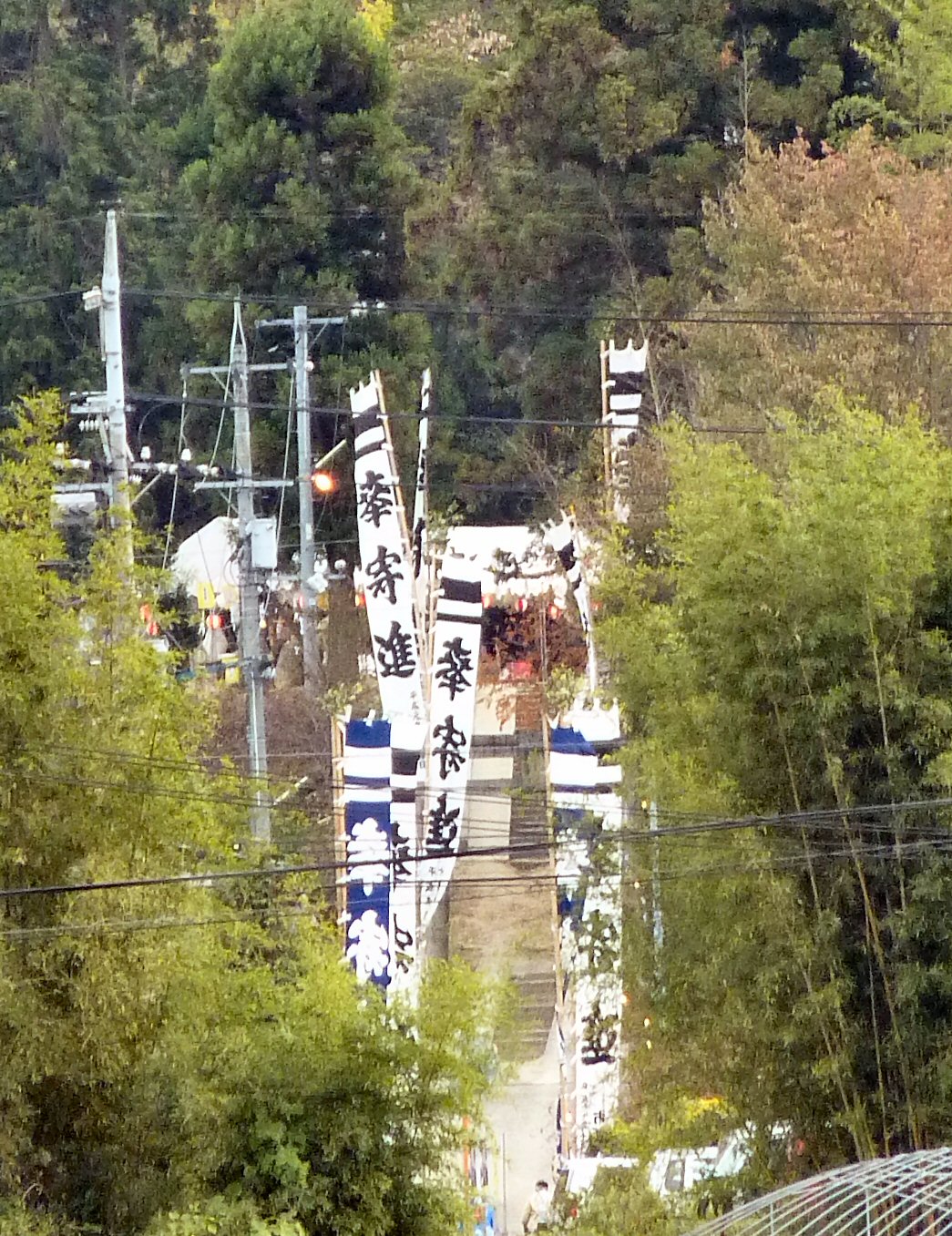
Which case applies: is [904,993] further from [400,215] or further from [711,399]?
[400,215]

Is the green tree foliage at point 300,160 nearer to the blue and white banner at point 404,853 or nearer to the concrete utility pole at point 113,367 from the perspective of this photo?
the concrete utility pole at point 113,367

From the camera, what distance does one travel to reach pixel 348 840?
1048 cm

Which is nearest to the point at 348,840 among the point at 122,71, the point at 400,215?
the point at 400,215

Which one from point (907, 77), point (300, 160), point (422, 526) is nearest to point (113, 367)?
point (422, 526)

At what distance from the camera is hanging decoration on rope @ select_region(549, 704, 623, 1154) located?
404 inches

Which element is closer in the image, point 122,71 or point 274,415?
point 274,415

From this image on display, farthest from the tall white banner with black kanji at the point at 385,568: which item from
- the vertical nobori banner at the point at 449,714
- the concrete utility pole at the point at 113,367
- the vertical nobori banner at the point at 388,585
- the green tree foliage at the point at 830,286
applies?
the green tree foliage at the point at 830,286

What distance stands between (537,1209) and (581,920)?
272 centimetres

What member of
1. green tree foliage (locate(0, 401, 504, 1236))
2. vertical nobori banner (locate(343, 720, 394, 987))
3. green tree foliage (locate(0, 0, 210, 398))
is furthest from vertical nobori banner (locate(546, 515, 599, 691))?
green tree foliage (locate(0, 0, 210, 398))

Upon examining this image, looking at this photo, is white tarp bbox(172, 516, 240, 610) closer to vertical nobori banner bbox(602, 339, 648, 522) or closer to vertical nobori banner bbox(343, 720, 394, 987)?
vertical nobori banner bbox(602, 339, 648, 522)

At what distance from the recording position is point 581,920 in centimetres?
991

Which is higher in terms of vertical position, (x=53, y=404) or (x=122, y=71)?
(x=122, y=71)

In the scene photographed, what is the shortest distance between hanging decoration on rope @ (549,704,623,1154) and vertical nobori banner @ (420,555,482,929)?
0.99 meters

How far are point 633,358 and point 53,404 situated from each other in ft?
24.0
